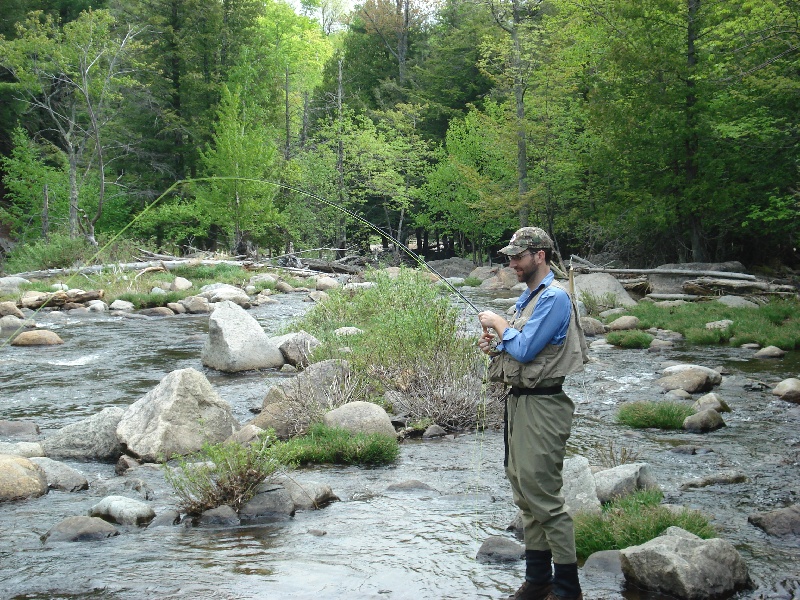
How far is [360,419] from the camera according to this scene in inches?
343

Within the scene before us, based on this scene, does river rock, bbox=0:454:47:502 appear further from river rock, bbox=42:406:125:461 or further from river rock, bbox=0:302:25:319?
river rock, bbox=0:302:25:319

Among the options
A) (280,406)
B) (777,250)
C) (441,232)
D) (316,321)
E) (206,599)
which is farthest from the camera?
(441,232)

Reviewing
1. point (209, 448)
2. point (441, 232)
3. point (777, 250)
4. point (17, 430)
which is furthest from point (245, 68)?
point (209, 448)

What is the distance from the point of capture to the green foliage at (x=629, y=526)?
5531 millimetres

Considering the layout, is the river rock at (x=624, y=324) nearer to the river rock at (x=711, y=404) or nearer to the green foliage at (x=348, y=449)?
the river rock at (x=711, y=404)

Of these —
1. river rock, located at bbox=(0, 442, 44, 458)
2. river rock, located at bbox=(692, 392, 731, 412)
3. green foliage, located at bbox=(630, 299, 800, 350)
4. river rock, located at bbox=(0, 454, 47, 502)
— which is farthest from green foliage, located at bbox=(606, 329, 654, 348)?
river rock, located at bbox=(0, 454, 47, 502)

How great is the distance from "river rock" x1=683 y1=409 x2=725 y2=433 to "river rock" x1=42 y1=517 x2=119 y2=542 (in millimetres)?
6201

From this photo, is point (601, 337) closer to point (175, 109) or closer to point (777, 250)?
point (777, 250)

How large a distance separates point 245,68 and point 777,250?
26.3m

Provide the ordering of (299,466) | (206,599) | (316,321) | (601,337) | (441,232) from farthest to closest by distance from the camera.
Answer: (441,232) < (601,337) < (316,321) < (299,466) < (206,599)

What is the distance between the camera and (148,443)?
8391 millimetres

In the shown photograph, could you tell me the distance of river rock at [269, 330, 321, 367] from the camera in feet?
42.1

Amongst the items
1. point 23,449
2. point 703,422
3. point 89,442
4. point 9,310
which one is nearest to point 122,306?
point 9,310

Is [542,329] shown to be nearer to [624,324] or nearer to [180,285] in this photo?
[624,324]
